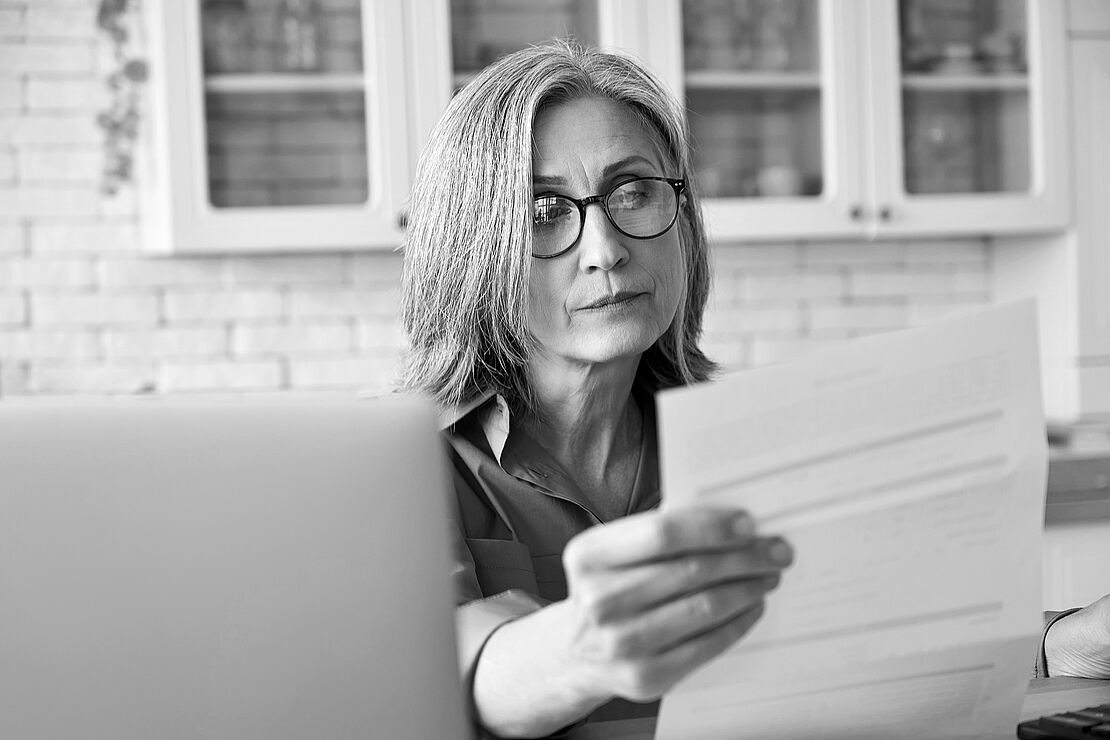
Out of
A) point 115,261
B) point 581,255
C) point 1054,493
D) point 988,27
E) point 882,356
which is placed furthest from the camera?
point 988,27

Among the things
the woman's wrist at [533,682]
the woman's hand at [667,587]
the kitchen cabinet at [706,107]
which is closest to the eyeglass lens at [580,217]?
the woman's wrist at [533,682]

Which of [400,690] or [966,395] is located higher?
[966,395]

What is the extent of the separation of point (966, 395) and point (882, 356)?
76mm

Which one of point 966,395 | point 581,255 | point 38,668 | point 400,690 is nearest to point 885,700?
point 966,395

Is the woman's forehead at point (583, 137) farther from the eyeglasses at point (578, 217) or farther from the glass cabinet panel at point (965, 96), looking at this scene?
the glass cabinet panel at point (965, 96)

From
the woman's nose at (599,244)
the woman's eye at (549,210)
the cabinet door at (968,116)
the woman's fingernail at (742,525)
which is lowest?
the woman's fingernail at (742,525)

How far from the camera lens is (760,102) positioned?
3.06 m

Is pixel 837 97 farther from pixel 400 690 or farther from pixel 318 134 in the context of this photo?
pixel 400 690

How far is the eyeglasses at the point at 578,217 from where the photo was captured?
1.36 m

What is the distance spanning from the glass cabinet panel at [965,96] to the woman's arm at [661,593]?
2494 mm

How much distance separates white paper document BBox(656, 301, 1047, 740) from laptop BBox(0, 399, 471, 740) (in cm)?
17

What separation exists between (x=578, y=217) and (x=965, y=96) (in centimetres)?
211

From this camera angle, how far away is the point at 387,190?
9.19 feet

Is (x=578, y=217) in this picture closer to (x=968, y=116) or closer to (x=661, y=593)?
(x=661, y=593)
